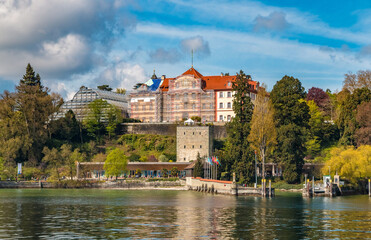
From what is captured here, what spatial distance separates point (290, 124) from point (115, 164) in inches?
1192

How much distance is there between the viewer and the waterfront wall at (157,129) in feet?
363

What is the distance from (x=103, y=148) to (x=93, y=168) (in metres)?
13.4

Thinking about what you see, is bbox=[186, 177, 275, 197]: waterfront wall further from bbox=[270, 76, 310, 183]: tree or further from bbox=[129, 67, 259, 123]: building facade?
bbox=[129, 67, 259, 123]: building facade

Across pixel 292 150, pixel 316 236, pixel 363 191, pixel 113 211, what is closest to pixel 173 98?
pixel 292 150

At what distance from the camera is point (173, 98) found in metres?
122

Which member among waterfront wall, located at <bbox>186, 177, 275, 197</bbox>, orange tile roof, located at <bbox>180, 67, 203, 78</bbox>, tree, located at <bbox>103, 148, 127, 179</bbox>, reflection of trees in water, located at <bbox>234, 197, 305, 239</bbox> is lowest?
reflection of trees in water, located at <bbox>234, 197, 305, 239</bbox>

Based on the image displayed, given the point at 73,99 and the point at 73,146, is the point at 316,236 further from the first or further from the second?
the point at 73,99

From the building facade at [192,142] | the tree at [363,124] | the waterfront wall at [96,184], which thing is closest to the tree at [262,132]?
the waterfront wall at [96,184]

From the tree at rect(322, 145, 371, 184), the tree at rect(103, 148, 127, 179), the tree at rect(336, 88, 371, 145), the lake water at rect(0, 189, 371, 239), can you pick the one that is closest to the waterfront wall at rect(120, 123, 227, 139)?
the tree at rect(103, 148, 127, 179)

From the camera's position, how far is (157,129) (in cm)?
11519

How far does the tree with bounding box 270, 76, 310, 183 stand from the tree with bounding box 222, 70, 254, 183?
4.99 metres

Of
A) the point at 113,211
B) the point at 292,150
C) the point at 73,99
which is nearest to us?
the point at 113,211

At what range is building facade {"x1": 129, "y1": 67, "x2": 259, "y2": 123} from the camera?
11881cm

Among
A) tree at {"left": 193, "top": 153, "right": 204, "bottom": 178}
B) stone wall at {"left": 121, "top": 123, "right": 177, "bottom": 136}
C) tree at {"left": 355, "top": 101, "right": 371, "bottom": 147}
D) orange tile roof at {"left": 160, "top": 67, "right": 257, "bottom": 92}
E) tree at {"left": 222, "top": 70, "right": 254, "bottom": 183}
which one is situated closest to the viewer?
tree at {"left": 222, "top": 70, "right": 254, "bottom": 183}
